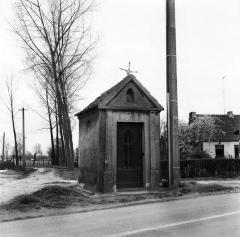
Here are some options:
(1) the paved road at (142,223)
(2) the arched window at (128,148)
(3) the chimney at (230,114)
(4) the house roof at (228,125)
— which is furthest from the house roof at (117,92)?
(3) the chimney at (230,114)

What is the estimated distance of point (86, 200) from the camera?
500 inches

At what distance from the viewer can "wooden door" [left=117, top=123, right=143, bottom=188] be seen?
48.2ft

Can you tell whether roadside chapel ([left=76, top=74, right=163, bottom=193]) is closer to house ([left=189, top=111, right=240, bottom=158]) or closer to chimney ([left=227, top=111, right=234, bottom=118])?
house ([left=189, top=111, right=240, bottom=158])

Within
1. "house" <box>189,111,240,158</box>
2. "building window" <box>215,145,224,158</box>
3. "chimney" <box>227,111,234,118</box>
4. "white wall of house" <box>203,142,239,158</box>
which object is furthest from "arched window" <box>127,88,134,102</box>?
"chimney" <box>227,111,234,118</box>

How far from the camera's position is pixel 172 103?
15.3 meters

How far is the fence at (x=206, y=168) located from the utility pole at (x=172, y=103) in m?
8.53

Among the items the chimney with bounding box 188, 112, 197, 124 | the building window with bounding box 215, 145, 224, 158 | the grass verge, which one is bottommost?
the grass verge

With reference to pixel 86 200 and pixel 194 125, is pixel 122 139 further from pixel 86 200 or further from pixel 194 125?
pixel 194 125

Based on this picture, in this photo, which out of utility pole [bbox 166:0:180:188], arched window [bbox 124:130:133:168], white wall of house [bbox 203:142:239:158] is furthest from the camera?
white wall of house [bbox 203:142:239:158]

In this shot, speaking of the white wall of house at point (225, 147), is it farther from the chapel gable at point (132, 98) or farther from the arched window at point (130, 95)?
the arched window at point (130, 95)

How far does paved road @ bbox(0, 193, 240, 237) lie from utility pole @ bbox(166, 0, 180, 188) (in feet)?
14.2

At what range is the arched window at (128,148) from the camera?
1483 cm

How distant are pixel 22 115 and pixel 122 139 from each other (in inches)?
1692

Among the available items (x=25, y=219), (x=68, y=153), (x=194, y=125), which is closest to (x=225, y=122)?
(x=194, y=125)
